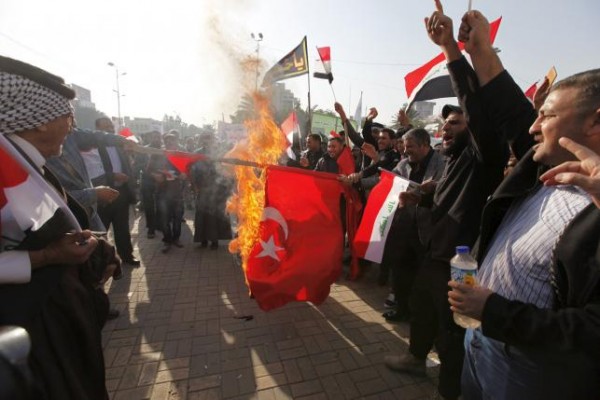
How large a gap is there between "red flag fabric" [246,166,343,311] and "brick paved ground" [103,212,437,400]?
18.6 inches

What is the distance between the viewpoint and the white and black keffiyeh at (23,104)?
1.42 m

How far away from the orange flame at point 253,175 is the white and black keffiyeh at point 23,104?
2.47 meters

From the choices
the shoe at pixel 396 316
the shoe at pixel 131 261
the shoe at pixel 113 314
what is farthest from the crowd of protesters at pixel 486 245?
the shoe at pixel 131 261

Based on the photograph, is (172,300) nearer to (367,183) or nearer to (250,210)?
(250,210)

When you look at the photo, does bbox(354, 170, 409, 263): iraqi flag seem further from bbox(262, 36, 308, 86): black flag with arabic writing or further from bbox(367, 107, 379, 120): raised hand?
bbox(262, 36, 308, 86): black flag with arabic writing

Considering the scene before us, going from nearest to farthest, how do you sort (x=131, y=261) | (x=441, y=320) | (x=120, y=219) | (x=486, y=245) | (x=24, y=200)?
(x=24, y=200)
(x=486, y=245)
(x=441, y=320)
(x=120, y=219)
(x=131, y=261)

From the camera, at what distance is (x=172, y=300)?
454 centimetres

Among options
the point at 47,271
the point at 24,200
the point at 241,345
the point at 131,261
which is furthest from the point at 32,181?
the point at 131,261

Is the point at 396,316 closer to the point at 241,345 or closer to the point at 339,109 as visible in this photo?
the point at 241,345

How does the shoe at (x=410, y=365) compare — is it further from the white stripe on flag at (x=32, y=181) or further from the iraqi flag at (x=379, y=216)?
the white stripe on flag at (x=32, y=181)

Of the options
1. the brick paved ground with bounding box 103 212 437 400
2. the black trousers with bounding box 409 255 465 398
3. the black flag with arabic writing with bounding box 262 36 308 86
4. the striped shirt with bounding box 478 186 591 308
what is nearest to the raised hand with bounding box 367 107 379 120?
the black flag with arabic writing with bounding box 262 36 308 86

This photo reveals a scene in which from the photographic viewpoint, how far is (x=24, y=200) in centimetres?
124

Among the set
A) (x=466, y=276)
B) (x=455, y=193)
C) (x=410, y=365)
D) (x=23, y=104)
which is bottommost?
(x=410, y=365)

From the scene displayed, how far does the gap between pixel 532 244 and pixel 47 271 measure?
2.12 meters
